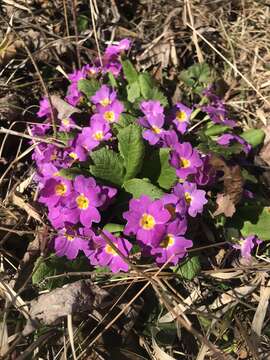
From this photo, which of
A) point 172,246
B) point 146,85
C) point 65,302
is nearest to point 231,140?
point 146,85

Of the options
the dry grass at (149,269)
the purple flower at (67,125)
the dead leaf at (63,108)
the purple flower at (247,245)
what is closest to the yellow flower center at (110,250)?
the dry grass at (149,269)

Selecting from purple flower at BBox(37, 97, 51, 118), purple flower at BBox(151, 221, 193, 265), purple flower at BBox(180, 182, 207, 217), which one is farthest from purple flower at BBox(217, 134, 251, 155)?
purple flower at BBox(37, 97, 51, 118)

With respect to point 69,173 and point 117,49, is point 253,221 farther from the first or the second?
point 117,49

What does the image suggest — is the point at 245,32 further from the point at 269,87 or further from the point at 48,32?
the point at 48,32

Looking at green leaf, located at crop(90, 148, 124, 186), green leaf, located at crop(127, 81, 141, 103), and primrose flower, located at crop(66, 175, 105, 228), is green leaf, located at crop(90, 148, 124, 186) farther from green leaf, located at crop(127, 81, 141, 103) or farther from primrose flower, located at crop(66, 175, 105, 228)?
green leaf, located at crop(127, 81, 141, 103)

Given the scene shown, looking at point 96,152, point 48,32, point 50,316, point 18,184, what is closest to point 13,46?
point 48,32

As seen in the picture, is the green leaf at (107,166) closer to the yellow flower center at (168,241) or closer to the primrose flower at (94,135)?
the primrose flower at (94,135)
